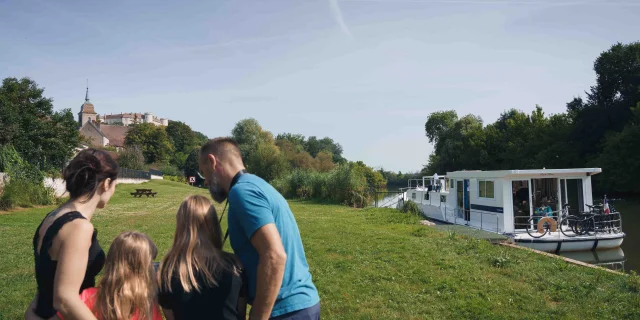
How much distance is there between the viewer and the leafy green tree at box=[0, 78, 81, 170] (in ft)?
89.7

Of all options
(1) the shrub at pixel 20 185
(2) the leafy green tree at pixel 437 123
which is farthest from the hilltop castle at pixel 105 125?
(2) the leafy green tree at pixel 437 123

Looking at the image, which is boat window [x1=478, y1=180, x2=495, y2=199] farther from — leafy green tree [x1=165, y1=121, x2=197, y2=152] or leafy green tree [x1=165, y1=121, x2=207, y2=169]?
leafy green tree [x1=165, y1=121, x2=197, y2=152]

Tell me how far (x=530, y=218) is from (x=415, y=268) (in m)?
8.54

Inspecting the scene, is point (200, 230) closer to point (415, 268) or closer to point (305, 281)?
point (305, 281)

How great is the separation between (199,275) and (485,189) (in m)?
16.2

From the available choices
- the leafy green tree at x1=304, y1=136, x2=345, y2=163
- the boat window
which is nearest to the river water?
the boat window

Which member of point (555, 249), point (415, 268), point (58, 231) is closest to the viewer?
point (58, 231)

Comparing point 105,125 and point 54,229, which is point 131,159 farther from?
point 54,229

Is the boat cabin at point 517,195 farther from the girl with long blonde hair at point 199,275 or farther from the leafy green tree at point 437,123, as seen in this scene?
the leafy green tree at point 437,123

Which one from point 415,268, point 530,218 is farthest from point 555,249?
point 415,268

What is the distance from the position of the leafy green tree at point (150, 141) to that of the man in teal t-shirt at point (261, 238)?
82.2 m

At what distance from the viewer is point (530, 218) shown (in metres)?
15.2

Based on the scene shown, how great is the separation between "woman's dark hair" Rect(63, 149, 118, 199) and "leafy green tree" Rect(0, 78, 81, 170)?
2978 cm

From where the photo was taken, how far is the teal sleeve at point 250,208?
2381 mm
